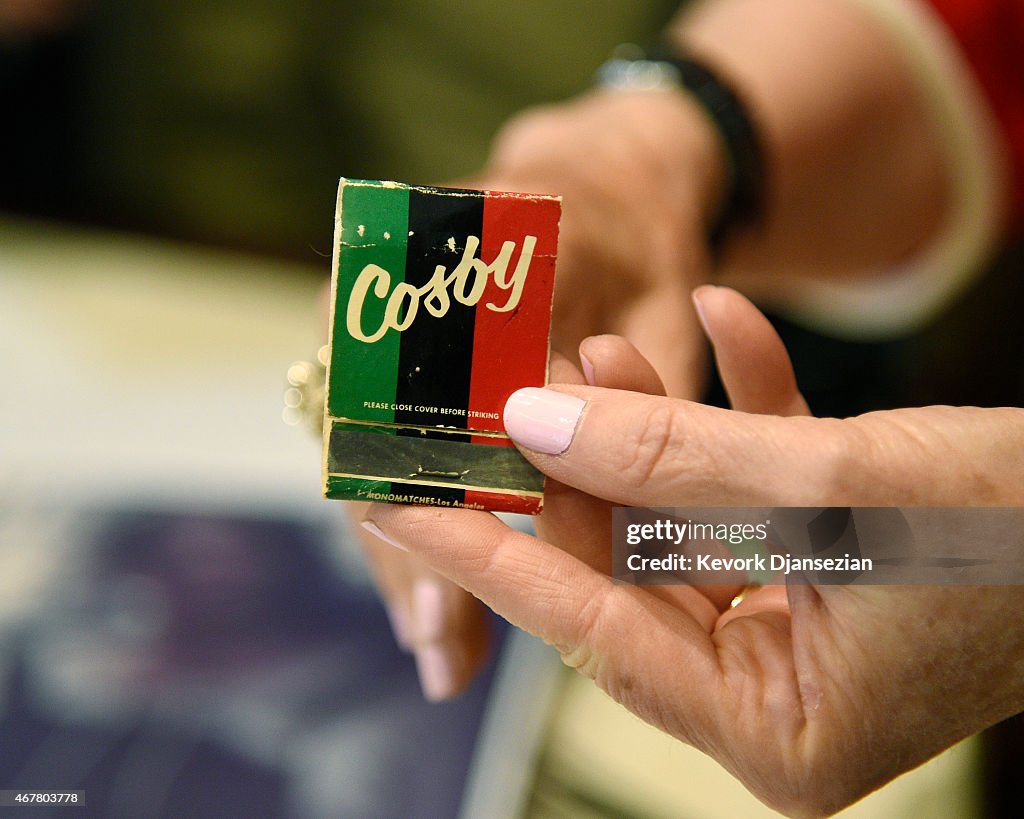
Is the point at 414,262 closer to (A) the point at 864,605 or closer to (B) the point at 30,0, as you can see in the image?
(A) the point at 864,605

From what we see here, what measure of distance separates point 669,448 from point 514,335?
4.9 inches

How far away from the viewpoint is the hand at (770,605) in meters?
0.45

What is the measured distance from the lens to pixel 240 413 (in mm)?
1106

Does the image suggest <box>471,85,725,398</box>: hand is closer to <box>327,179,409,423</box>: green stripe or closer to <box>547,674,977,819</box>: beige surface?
<box>327,179,409,423</box>: green stripe

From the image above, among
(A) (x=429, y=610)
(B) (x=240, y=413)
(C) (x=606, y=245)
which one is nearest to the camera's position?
(A) (x=429, y=610)

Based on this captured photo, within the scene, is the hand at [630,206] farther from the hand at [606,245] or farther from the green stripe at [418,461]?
the green stripe at [418,461]

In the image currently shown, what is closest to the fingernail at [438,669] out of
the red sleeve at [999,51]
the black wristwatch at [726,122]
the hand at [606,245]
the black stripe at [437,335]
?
the hand at [606,245]

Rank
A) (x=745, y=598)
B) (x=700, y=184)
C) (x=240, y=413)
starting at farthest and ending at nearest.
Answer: (x=240, y=413)
(x=700, y=184)
(x=745, y=598)

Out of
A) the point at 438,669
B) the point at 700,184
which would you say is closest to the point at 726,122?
the point at 700,184

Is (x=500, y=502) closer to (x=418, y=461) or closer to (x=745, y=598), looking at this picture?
(x=418, y=461)

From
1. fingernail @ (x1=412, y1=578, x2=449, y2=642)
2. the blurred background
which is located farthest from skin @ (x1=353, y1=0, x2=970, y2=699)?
the blurred background

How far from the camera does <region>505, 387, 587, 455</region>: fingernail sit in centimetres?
49


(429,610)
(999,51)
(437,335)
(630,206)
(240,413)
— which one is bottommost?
(429,610)

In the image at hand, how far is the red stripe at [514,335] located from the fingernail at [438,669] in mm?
238
